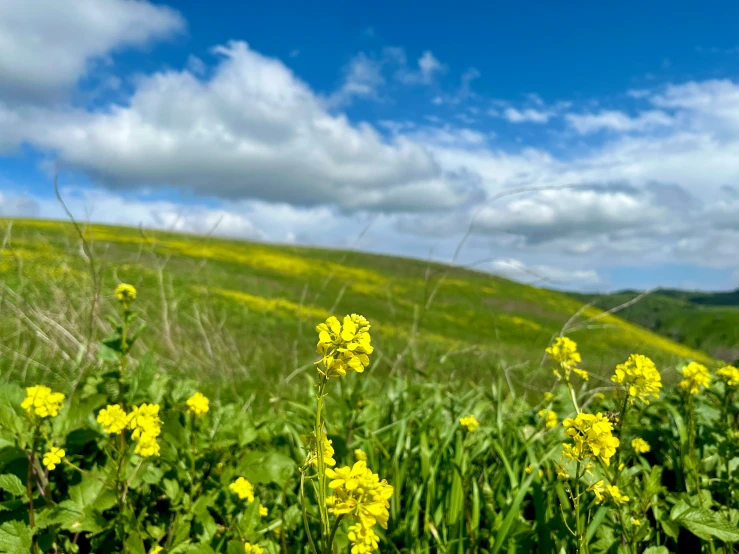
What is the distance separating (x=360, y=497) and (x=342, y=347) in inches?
12.7

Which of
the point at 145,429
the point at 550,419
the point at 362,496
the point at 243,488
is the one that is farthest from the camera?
the point at 550,419

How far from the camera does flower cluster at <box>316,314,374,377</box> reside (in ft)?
3.77

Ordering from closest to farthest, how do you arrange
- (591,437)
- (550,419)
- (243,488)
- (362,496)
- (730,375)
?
(362,496) < (591,437) < (243,488) < (730,375) < (550,419)

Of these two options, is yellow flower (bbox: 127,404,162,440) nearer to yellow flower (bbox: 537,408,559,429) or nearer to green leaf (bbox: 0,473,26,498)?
green leaf (bbox: 0,473,26,498)

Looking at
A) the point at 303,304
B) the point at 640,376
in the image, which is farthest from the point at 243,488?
the point at 303,304

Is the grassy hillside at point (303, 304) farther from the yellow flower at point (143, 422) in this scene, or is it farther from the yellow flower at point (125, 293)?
the yellow flower at point (143, 422)

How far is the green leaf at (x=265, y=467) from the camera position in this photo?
2205 mm

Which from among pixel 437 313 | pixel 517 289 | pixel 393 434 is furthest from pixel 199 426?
pixel 517 289

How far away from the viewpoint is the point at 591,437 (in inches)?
57.2

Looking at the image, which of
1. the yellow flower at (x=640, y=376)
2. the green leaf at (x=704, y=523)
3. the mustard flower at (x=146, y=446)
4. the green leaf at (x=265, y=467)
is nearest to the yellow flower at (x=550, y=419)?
the green leaf at (x=704, y=523)

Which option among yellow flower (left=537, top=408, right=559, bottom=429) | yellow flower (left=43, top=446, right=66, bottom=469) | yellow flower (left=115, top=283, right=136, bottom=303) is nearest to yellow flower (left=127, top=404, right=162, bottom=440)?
yellow flower (left=43, top=446, right=66, bottom=469)

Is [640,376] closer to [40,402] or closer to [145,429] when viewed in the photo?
[145,429]

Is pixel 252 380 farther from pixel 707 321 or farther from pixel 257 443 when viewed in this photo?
pixel 707 321

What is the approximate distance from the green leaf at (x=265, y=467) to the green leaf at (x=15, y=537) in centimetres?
77
